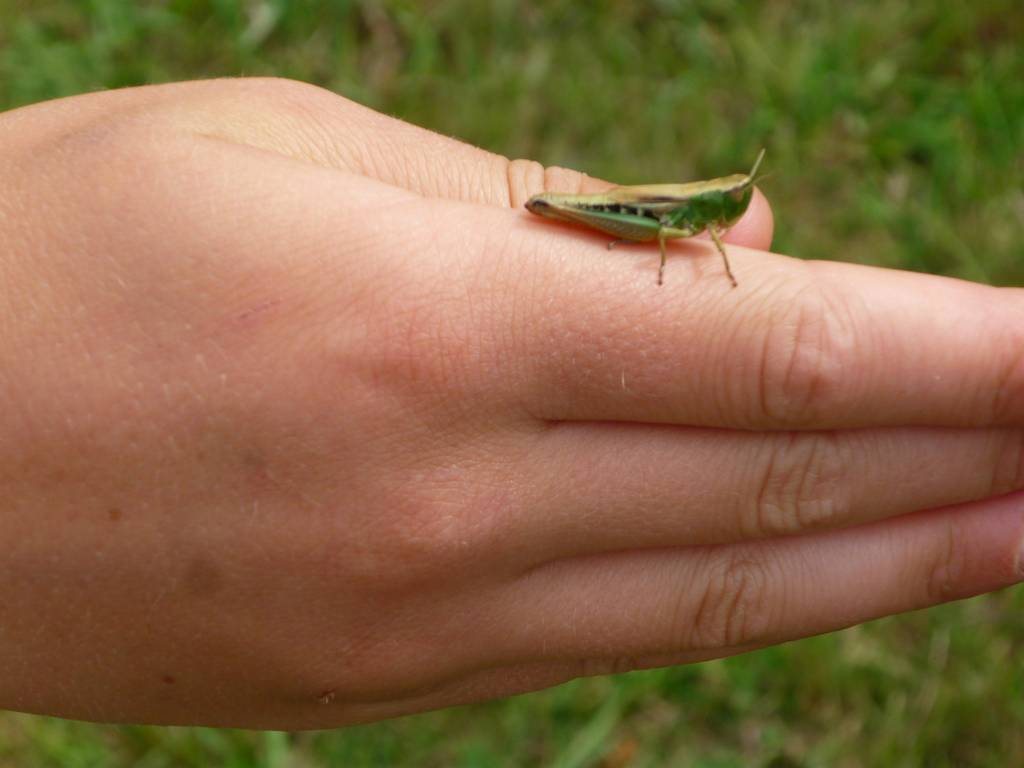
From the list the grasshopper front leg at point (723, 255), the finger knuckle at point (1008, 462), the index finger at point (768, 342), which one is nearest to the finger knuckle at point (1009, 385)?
the index finger at point (768, 342)

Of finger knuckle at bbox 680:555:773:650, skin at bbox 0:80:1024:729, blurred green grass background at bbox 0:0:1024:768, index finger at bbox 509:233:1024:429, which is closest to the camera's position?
skin at bbox 0:80:1024:729

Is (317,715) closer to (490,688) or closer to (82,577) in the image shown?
(490,688)

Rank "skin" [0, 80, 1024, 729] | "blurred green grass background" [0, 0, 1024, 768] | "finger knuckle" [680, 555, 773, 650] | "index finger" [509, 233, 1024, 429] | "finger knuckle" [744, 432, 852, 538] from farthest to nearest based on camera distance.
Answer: "blurred green grass background" [0, 0, 1024, 768] < "finger knuckle" [680, 555, 773, 650] < "finger knuckle" [744, 432, 852, 538] < "index finger" [509, 233, 1024, 429] < "skin" [0, 80, 1024, 729]

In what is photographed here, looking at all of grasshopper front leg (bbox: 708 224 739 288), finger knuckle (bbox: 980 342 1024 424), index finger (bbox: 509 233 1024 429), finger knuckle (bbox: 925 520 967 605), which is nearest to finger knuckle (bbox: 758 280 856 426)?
index finger (bbox: 509 233 1024 429)

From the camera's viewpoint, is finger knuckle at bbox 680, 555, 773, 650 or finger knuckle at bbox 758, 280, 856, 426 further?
finger knuckle at bbox 680, 555, 773, 650

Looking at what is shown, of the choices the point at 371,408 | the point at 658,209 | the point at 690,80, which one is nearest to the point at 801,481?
the point at 658,209

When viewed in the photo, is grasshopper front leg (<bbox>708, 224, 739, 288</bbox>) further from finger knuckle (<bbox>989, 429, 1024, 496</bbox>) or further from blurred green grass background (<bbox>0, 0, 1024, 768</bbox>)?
blurred green grass background (<bbox>0, 0, 1024, 768</bbox>)

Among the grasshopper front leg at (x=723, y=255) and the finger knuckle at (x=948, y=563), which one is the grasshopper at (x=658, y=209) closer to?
the grasshopper front leg at (x=723, y=255)

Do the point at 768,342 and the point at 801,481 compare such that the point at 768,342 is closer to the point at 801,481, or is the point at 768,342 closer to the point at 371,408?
the point at 801,481
